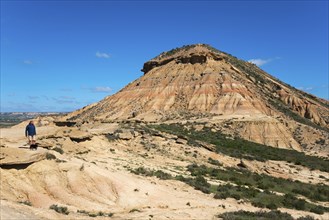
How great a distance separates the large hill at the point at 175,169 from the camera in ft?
51.4

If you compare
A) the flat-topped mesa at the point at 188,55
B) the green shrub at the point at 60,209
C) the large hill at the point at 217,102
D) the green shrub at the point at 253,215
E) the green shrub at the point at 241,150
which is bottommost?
the green shrub at the point at 253,215

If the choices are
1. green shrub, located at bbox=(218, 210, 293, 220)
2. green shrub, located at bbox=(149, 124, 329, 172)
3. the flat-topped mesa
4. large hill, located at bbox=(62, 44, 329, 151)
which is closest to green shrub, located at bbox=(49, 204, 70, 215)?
green shrub, located at bbox=(218, 210, 293, 220)

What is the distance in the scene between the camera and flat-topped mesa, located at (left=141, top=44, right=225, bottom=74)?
3063 inches

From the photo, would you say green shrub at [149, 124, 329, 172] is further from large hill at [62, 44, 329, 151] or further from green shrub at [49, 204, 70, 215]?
green shrub at [49, 204, 70, 215]

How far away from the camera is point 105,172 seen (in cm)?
1812

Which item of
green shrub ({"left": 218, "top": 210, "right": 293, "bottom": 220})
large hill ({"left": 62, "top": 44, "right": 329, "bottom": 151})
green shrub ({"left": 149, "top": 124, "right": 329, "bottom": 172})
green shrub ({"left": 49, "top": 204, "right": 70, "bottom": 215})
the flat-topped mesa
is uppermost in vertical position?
the flat-topped mesa

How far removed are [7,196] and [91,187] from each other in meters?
3.51

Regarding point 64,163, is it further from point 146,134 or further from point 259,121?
point 259,121

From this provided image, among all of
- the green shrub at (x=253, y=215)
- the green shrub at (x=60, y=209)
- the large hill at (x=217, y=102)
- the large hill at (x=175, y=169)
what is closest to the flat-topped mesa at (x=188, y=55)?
the large hill at (x=217, y=102)

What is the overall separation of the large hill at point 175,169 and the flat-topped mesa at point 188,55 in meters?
11.8

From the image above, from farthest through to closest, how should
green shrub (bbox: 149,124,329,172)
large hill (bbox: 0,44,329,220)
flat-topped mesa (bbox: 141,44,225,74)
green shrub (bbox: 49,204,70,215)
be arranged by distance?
flat-topped mesa (bbox: 141,44,225,74) < green shrub (bbox: 149,124,329,172) < large hill (bbox: 0,44,329,220) < green shrub (bbox: 49,204,70,215)

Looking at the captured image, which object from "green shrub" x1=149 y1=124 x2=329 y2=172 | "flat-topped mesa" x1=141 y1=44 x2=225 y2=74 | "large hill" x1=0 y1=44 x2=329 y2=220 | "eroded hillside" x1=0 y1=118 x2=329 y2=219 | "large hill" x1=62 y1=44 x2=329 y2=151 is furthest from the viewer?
"flat-topped mesa" x1=141 y1=44 x2=225 y2=74

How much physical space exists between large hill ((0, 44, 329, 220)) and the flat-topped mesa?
11.8m

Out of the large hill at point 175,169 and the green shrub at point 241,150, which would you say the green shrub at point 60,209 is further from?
the green shrub at point 241,150
